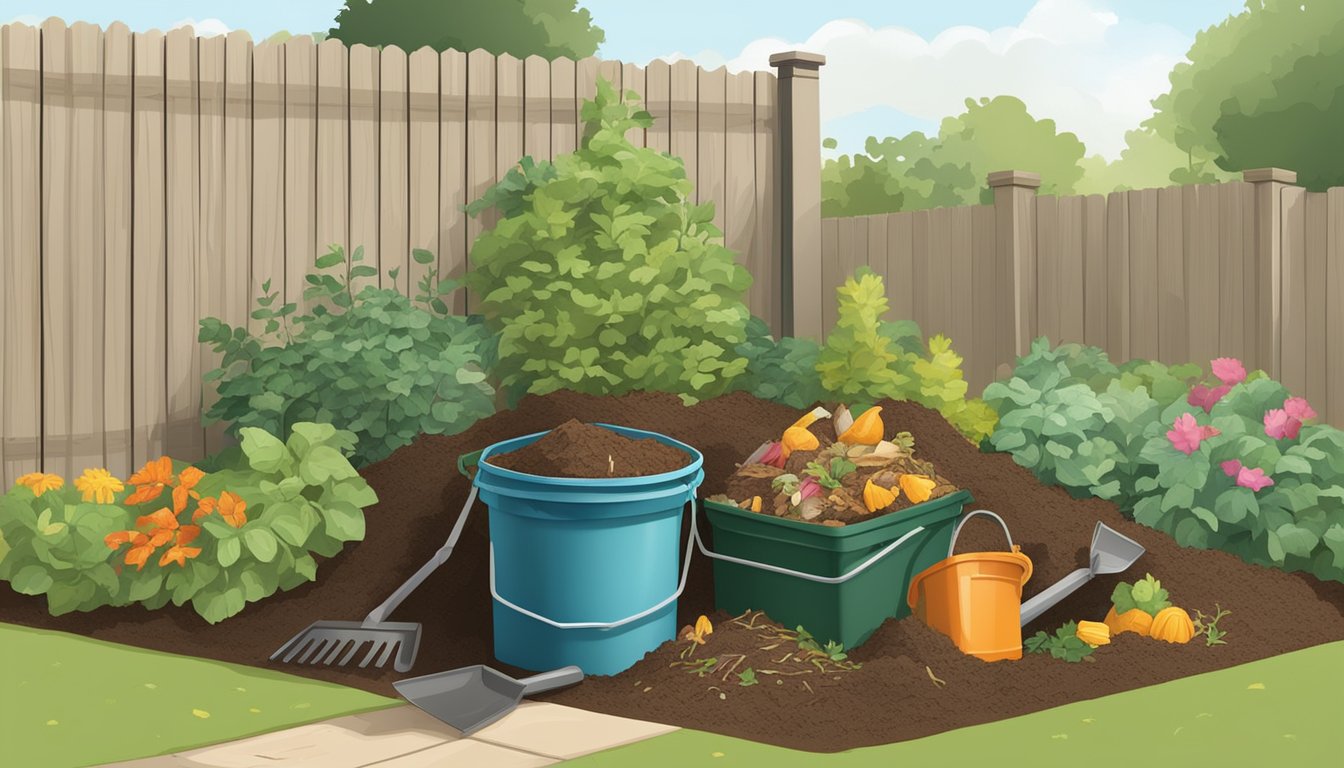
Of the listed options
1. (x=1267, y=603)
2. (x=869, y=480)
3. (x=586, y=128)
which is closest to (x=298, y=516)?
(x=869, y=480)

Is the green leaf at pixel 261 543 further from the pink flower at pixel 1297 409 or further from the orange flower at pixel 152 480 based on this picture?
the pink flower at pixel 1297 409

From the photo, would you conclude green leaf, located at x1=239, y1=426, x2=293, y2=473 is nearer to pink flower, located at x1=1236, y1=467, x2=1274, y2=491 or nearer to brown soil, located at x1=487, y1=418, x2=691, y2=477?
brown soil, located at x1=487, y1=418, x2=691, y2=477

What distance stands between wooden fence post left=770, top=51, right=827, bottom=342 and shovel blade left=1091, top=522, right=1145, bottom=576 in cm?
327

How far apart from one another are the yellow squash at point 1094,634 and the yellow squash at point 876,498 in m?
0.90

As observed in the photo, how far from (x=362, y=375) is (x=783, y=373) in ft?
7.15

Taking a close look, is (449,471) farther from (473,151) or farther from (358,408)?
(473,151)

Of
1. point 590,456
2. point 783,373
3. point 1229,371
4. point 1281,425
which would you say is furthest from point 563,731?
A: point 1229,371

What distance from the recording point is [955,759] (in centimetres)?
384

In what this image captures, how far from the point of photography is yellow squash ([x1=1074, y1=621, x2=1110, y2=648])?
5.05 m

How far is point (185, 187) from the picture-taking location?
275 inches

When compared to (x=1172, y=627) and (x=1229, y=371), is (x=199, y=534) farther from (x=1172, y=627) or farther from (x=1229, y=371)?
(x=1229, y=371)

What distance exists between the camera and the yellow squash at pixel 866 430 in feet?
18.7

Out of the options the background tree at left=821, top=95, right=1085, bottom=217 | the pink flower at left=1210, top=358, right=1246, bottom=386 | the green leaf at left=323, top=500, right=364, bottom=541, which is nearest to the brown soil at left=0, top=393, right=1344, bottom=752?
the green leaf at left=323, top=500, right=364, bottom=541

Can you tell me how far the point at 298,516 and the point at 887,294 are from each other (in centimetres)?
514
